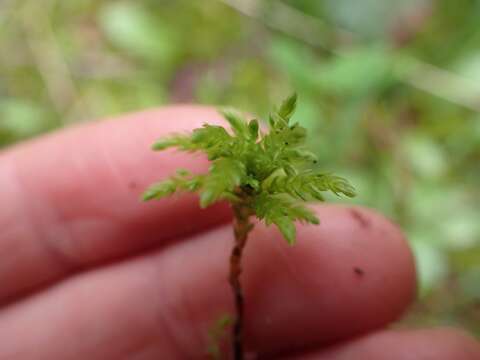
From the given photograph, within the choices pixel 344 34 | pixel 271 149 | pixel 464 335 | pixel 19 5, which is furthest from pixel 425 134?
pixel 19 5

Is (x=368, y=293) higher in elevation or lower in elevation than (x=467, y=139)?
lower

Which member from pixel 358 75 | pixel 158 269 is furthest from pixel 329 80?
pixel 158 269

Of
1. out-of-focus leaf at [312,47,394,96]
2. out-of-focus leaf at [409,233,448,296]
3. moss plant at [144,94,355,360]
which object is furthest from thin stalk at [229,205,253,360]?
out-of-focus leaf at [312,47,394,96]

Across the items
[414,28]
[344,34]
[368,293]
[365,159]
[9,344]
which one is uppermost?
[414,28]

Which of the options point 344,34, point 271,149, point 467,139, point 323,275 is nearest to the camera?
point 271,149

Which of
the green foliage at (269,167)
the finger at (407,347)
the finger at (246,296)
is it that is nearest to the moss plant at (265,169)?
the green foliage at (269,167)

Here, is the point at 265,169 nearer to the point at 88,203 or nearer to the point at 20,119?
the point at 88,203

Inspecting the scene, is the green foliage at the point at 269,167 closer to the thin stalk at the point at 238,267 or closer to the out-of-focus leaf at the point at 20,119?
the thin stalk at the point at 238,267

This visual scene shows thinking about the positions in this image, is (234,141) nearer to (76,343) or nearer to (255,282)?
(255,282)
